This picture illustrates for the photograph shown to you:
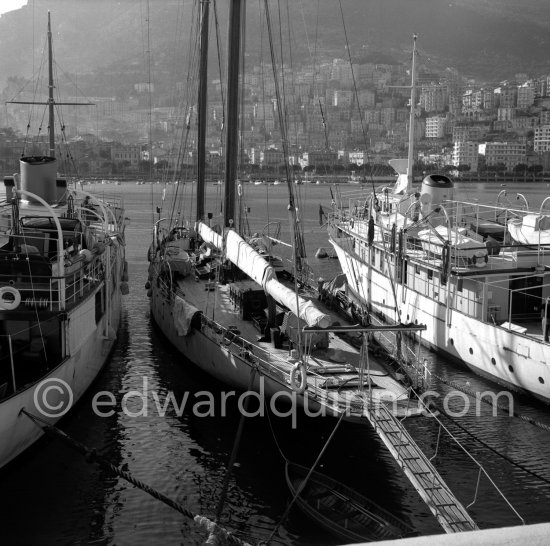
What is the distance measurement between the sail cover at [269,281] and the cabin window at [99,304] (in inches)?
150

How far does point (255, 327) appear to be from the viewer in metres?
22.4

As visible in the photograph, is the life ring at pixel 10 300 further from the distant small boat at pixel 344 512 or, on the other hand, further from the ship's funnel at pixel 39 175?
the ship's funnel at pixel 39 175

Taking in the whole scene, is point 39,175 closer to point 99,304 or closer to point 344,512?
point 99,304

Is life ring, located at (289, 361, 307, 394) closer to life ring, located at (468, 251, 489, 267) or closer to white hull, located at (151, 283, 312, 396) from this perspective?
white hull, located at (151, 283, 312, 396)

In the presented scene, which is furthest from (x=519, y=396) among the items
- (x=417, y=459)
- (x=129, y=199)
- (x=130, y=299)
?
(x=129, y=199)

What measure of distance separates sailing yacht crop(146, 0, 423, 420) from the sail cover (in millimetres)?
25

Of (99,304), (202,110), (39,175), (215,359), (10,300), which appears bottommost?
(215,359)

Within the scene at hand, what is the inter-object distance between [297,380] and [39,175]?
14385 millimetres

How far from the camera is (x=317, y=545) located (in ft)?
45.3

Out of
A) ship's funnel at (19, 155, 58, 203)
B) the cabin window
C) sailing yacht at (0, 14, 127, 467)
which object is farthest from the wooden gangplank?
ship's funnel at (19, 155, 58, 203)

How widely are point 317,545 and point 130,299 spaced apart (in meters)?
25.1

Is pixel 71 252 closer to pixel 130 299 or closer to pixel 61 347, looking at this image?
pixel 61 347

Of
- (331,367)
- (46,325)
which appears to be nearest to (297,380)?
(331,367)

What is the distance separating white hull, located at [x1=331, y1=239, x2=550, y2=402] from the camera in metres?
21.8
